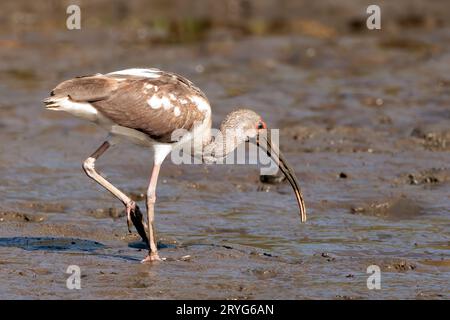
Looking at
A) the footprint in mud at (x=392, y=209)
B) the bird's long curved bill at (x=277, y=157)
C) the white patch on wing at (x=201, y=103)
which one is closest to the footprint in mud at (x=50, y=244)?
the white patch on wing at (x=201, y=103)

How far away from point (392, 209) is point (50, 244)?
3.54 m

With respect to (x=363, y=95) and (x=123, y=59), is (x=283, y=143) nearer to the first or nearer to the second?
(x=363, y=95)

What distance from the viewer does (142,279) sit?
809 cm

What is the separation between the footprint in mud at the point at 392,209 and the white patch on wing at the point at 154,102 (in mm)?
2625

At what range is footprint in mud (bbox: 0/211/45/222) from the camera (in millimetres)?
9984

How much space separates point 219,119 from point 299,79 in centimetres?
281

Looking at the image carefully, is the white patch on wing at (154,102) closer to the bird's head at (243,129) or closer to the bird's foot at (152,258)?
the bird's head at (243,129)

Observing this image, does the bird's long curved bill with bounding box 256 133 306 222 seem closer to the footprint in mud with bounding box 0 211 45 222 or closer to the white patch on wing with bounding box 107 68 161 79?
the white patch on wing with bounding box 107 68 161 79

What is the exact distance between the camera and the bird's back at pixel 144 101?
877cm

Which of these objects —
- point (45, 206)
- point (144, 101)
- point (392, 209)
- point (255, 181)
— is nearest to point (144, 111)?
point (144, 101)

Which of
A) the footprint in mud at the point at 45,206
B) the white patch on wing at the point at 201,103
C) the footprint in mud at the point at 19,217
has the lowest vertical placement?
the footprint in mud at the point at 19,217

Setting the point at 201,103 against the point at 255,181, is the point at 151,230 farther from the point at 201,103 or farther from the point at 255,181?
the point at 255,181

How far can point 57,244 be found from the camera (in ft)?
30.3
